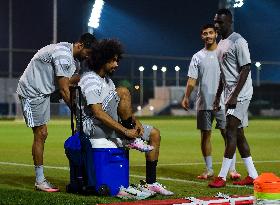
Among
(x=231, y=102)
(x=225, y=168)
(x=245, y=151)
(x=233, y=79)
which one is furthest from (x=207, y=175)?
(x=233, y=79)

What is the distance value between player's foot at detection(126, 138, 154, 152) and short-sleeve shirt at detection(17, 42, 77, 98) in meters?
1.53

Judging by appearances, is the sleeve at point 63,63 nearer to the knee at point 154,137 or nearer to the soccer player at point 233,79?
the knee at point 154,137

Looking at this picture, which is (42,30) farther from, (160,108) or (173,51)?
(173,51)

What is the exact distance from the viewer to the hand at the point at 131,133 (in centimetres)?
885

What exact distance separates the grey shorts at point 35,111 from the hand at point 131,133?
5.40 feet

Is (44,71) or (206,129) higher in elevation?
(44,71)

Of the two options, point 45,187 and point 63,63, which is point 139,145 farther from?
point 63,63

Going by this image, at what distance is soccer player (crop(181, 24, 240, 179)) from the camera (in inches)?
465

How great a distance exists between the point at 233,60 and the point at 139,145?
2144 mm

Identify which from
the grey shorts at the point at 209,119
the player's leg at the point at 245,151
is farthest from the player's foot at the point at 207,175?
the player's leg at the point at 245,151

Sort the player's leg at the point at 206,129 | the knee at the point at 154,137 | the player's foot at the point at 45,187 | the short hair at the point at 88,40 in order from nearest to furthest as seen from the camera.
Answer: the knee at the point at 154,137 < the player's foot at the point at 45,187 < the short hair at the point at 88,40 < the player's leg at the point at 206,129

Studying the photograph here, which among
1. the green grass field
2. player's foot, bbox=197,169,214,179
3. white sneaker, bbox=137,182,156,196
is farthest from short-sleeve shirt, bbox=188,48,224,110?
white sneaker, bbox=137,182,156,196

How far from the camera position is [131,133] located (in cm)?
888

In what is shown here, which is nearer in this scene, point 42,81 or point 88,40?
point 88,40
